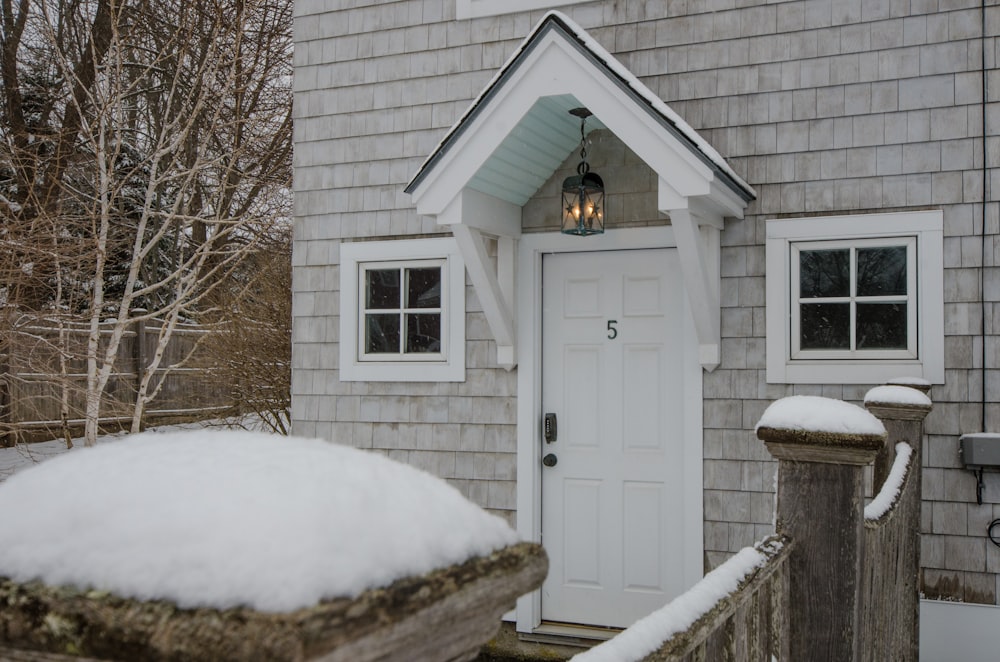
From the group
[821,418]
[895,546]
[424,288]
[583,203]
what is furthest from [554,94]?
[821,418]

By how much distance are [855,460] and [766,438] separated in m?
0.18

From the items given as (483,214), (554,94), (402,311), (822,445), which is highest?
(554,94)

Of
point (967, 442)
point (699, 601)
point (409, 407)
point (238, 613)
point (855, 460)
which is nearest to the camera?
point (238, 613)

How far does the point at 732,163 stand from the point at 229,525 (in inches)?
187

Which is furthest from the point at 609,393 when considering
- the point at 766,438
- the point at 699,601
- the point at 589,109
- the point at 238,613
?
the point at 238,613

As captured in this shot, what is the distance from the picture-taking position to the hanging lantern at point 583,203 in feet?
16.1

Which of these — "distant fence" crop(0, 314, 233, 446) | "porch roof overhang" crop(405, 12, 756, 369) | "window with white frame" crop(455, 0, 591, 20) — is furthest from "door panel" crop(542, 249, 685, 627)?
"distant fence" crop(0, 314, 233, 446)

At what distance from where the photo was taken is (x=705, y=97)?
503 cm

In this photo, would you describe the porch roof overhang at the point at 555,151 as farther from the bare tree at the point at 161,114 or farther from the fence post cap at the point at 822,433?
the bare tree at the point at 161,114

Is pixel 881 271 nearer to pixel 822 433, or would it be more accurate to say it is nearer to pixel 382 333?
pixel 382 333

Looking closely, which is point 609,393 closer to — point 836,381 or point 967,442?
point 836,381

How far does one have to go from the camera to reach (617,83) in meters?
4.29

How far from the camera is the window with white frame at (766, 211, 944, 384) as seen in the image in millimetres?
4531

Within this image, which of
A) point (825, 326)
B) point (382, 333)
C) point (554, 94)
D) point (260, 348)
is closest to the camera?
point (554, 94)
